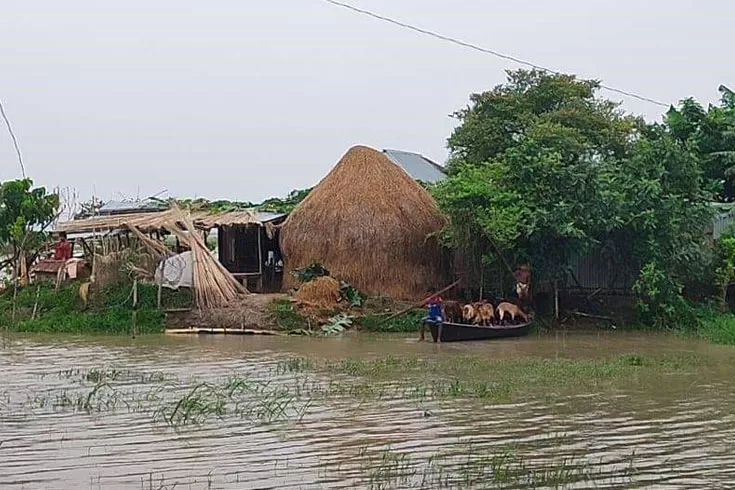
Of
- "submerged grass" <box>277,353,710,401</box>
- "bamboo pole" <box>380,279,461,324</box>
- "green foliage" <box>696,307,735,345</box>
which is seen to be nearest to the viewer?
"submerged grass" <box>277,353,710,401</box>

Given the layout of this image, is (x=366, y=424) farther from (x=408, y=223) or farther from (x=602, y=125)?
(x=602, y=125)

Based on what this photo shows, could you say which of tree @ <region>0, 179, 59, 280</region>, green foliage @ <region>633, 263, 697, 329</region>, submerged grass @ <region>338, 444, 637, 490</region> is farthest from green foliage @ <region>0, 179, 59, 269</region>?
submerged grass @ <region>338, 444, 637, 490</region>

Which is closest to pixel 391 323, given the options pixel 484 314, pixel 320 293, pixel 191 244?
pixel 320 293

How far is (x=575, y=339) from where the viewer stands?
18859mm

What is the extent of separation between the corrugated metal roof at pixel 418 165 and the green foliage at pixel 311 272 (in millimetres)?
8890

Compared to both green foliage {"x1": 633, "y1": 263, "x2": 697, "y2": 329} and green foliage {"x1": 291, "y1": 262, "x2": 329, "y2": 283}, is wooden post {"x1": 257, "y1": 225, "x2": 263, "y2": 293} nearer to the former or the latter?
green foliage {"x1": 291, "y1": 262, "x2": 329, "y2": 283}

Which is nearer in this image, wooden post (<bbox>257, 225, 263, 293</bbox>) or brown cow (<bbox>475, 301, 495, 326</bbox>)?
brown cow (<bbox>475, 301, 495, 326</bbox>)

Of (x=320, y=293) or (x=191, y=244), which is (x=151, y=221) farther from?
(x=320, y=293)

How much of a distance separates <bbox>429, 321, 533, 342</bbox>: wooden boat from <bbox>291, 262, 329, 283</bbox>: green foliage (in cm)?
472

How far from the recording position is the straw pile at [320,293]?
2092 cm

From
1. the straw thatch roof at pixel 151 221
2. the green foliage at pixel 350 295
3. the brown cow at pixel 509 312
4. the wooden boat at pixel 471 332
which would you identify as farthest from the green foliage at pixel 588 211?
the straw thatch roof at pixel 151 221

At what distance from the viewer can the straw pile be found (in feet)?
68.6

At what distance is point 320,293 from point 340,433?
12.0 meters

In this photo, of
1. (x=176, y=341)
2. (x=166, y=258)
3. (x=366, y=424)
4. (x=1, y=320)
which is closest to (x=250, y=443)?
(x=366, y=424)
